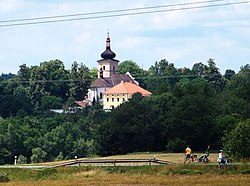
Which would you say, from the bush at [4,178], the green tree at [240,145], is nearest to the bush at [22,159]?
the green tree at [240,145]

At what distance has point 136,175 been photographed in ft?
178

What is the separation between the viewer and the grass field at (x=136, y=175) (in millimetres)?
49094

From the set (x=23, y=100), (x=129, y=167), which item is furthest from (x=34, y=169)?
(x=23, y=100)

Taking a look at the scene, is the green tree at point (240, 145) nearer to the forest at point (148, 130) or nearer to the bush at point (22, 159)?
the forest at point (148, 130)

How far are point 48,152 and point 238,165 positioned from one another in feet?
218

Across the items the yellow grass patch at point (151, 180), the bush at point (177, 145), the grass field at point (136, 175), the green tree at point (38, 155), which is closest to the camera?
the yellow grass patch at point (151, 180)

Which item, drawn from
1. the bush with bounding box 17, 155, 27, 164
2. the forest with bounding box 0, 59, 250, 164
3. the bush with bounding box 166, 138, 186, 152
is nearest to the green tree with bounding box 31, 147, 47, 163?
the forest with bounding box 0, 59, 250, 164

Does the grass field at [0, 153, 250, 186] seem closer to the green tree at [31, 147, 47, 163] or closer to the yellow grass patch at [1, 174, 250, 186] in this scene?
the yellow grass patch at [1, 174, 250, 186]

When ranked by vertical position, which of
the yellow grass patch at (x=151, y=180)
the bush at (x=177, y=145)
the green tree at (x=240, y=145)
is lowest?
the yellow grass patch at (x=151, y=180)

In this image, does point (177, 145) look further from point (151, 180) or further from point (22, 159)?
point (151, 180)

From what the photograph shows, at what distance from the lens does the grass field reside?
4909 cm

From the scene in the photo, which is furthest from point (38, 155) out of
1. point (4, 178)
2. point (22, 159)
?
point (4, 178)

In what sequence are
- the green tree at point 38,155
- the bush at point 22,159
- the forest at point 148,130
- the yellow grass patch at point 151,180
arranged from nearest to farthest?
the yellow grass patch at point 151,180 → the forest at point 148,130 → the bush at point 22,159 → the green tree at point 38,155

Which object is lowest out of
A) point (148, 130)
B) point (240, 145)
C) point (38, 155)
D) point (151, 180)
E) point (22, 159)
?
point (151, 180)
